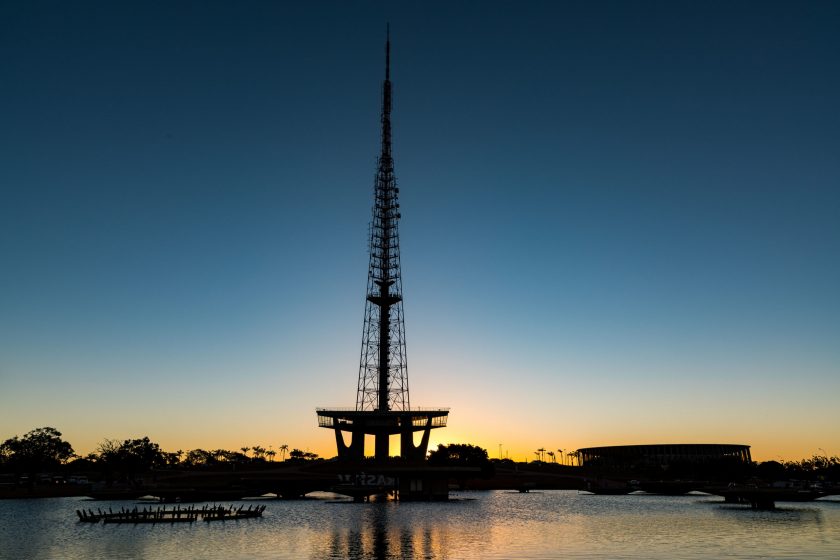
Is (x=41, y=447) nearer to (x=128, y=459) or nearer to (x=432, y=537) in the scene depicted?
(x=128, y=459)

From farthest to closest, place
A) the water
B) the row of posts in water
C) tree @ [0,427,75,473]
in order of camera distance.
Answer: tree @ [0,427,75,473] → the row of posts in water → the water

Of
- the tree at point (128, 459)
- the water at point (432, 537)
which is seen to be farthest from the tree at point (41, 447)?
the water at point (432, 537)

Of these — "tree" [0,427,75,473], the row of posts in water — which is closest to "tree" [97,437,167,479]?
"tree" [0,427,75,473]

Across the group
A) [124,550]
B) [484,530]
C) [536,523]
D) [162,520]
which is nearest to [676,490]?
[536,523]

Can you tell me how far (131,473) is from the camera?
188500 millimetres

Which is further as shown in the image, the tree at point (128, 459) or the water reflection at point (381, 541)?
the tree at point (128, 459)

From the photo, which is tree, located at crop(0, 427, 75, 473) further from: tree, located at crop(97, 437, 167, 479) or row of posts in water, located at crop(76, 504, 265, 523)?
row of posts in water, located at crop(76, 504, 265, 523)

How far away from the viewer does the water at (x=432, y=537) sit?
5922 centimetres

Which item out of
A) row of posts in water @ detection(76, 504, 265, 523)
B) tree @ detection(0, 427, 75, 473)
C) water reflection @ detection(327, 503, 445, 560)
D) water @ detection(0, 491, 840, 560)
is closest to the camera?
water reflection @ detection(327, 503, 445, 560)

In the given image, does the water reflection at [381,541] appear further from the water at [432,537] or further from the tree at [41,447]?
the tree at [41,447]

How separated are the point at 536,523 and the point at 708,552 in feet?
119

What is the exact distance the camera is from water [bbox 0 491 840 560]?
194 ft

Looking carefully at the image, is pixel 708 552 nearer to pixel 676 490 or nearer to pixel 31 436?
pixel 676 490

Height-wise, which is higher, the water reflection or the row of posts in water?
the row of posts in water
